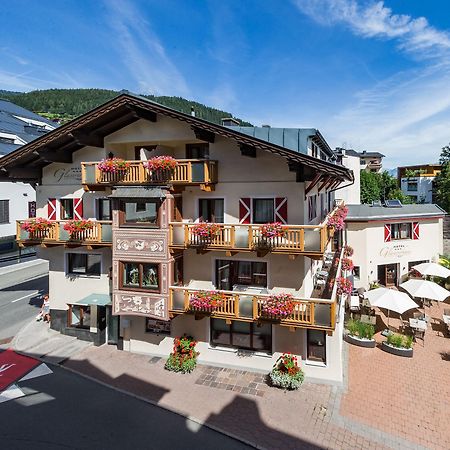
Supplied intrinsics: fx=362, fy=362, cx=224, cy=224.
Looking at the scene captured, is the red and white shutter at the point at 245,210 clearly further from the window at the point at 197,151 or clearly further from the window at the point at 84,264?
the window at the point at 84,264

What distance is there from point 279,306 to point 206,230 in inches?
155

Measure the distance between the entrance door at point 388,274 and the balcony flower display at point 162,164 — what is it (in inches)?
791

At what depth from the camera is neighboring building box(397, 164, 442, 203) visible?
217 ft

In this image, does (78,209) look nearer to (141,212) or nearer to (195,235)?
(141,212)

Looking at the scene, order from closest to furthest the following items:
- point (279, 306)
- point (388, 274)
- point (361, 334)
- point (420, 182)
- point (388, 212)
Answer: point (279, 306) < point (361, 334) < point (388, 212) < point (388, 274) < point (420, 182)

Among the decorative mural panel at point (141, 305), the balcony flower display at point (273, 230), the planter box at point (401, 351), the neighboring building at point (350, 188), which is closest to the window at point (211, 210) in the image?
the balcony flower display at point (273, 230)

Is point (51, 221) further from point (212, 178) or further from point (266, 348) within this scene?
point (266, 348)

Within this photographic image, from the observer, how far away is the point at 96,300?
1712cm

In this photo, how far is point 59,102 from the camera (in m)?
120

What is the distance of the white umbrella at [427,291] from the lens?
2030 cm

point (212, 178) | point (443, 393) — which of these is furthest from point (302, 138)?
point (443, 393)

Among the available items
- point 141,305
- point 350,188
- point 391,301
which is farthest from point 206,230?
point 350,188

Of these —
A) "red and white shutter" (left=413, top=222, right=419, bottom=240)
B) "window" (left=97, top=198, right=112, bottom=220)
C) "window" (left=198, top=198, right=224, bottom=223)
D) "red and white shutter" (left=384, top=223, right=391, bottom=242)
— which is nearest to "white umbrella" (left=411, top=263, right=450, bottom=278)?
"red and white shutter" (left=384, top=223, right=391, bottom=242)

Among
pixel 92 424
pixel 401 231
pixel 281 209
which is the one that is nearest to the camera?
pixel 92 424
